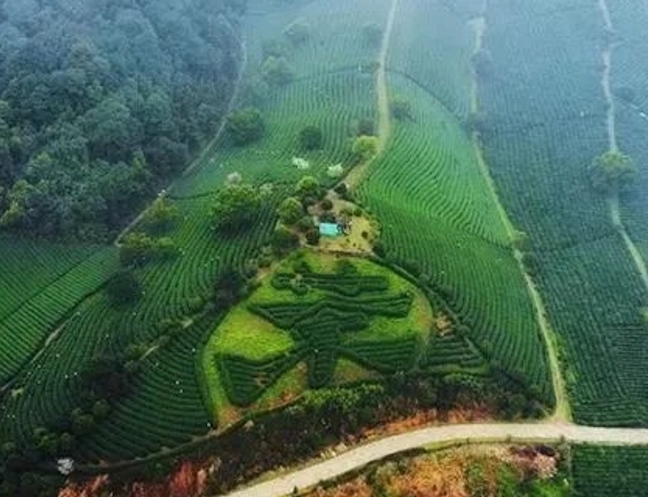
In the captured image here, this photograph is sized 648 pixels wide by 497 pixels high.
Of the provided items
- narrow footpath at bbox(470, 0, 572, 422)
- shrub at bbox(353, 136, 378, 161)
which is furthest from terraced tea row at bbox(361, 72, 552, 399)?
shrub at bbox(353, 136, 378, 161)

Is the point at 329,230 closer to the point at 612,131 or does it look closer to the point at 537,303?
the point at 537,303

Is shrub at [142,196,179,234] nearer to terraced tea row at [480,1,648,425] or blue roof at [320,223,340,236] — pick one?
blue roof at [320,223,340,236]

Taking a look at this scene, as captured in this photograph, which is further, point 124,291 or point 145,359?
point 124,291

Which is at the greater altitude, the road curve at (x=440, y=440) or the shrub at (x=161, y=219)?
the shrub at (x=161, y=219)

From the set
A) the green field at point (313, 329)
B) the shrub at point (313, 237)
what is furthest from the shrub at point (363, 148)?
the green field at point (313, 329)

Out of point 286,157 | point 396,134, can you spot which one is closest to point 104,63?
point 286,157

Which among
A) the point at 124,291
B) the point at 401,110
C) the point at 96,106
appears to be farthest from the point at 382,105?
the point at 124,291

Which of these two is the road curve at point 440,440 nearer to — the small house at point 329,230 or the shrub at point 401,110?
the small house at point 329,230
